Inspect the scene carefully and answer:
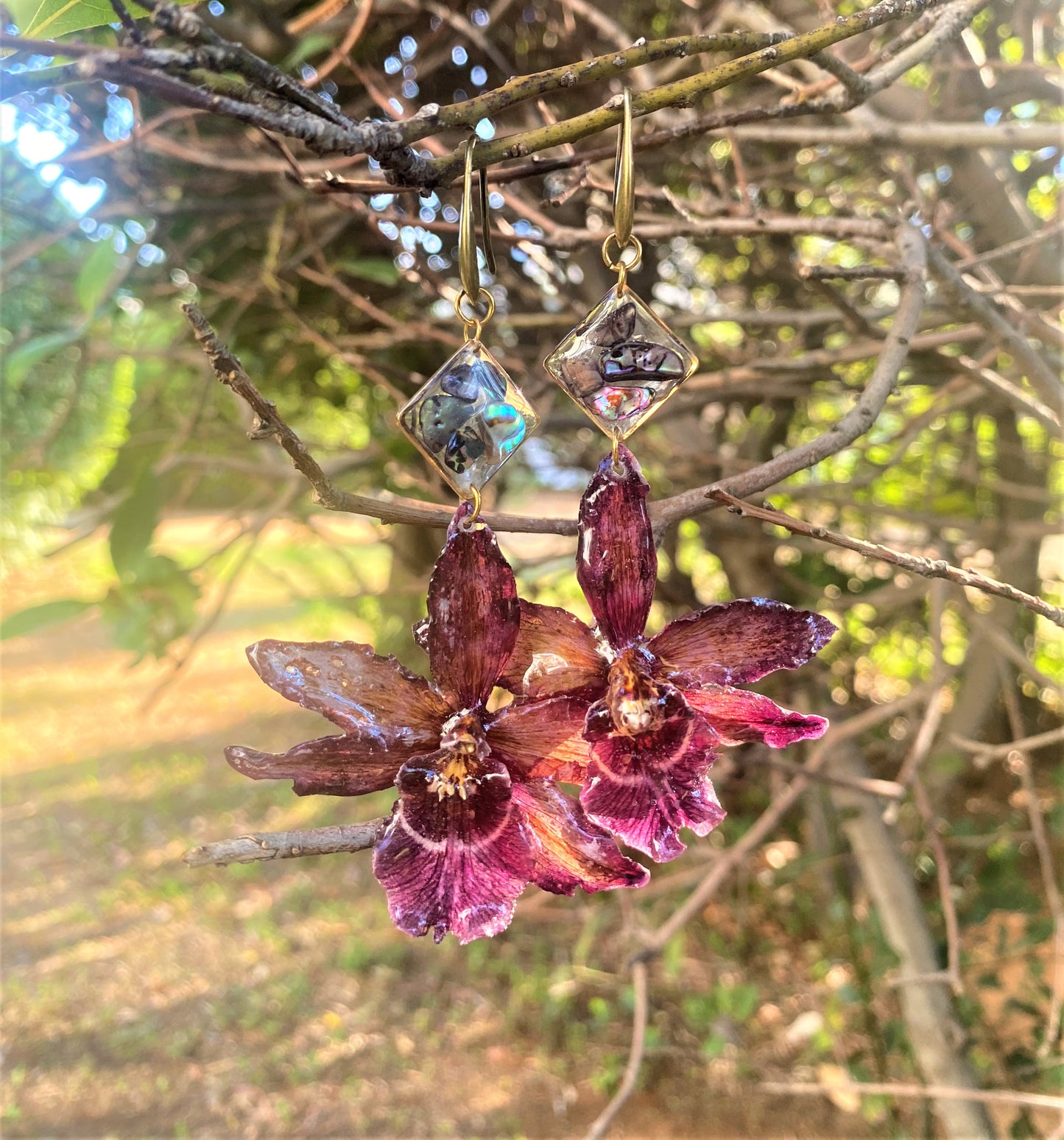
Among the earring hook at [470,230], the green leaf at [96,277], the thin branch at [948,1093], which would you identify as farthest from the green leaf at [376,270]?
the thin branch at [948,1093]

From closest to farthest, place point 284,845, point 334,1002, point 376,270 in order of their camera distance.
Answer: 1. point 284,845
2. point 376,270
3. point 334,1002

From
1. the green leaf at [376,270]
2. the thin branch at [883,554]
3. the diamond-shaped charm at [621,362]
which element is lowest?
the thin branch at [883,554]

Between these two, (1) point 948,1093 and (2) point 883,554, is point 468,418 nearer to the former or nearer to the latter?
(2) point 883,554

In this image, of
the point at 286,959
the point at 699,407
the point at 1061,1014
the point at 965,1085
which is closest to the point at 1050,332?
the point at 699,407

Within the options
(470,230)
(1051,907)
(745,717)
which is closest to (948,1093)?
(1051,907)

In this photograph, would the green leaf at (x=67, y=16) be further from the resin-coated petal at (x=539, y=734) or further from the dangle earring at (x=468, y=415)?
the resin-coated petal at (x=539, y=734)

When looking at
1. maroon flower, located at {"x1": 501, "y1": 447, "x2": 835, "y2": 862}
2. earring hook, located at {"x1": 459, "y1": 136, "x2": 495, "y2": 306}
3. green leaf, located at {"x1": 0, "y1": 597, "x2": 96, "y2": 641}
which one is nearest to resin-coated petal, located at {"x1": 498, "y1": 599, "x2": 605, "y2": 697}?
maroon flower, located at {"x1": 501, "y1": 447, "x2": 835, "y2": 862}

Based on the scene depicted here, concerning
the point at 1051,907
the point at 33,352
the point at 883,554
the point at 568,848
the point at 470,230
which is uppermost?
the point at 33,352
